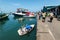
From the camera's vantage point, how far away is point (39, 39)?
1173 cm

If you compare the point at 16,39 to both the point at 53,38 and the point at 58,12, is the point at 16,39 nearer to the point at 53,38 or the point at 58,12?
the point at 53,38

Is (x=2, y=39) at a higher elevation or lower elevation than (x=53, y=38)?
lower

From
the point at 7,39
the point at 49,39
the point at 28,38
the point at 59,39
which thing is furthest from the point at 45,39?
the point at 7,39

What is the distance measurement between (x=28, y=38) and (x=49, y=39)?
6.19 meters

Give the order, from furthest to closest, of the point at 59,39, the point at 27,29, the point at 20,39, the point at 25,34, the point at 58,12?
the point at 58,12, the point at 27,29, the point at 25,34, the point at 20,39, the point at 59,39

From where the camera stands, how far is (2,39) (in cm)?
1831

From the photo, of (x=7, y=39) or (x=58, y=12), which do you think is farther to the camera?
(x=58, y=12)

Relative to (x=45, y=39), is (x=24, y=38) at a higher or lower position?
lower

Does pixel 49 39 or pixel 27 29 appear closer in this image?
pixel 49 39

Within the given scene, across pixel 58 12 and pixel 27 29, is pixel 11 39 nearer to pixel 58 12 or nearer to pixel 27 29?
pixel 27 29

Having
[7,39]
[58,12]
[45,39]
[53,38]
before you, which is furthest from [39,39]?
[58,12]

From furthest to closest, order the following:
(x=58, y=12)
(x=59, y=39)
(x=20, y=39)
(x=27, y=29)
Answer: (x=58, y=12) → (x=27, y=29) → (x=20, y=39) → (x=59, y=39)

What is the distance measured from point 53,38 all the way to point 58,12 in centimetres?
2686

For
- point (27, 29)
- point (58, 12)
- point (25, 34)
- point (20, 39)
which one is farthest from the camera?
point (58, 12)
